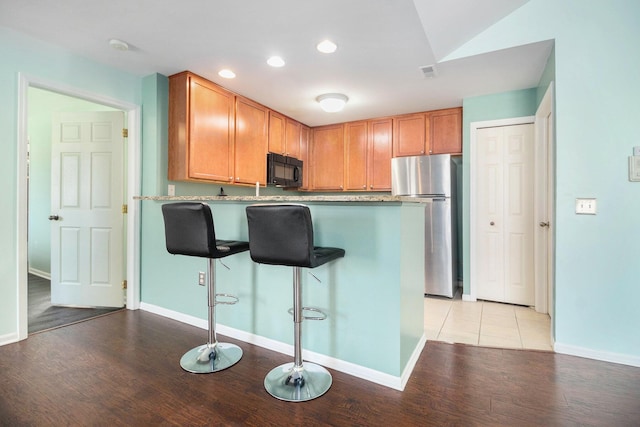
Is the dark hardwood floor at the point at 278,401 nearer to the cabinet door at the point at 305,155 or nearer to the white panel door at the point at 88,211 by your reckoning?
the white panel door at the point at 88,211

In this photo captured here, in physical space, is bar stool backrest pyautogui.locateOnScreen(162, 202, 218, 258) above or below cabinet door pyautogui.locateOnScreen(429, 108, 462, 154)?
below

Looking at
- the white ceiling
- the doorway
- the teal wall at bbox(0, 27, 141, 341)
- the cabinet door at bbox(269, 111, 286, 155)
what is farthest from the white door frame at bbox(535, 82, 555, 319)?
the teal wall at bbox(0, 27, 141, 341)

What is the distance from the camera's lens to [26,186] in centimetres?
234

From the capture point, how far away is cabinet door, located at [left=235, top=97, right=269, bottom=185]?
3.49m

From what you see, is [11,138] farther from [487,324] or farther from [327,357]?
[487,324]

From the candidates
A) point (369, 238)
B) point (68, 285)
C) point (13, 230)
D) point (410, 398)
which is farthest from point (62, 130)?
point (410, 398)

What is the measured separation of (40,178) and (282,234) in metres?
4.46

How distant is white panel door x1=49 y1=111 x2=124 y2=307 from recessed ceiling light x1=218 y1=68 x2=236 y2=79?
1.11 m

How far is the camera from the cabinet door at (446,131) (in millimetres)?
3742

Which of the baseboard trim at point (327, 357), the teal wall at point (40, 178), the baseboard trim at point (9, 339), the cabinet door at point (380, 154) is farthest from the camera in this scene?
the cabinet door at point (380, 154)

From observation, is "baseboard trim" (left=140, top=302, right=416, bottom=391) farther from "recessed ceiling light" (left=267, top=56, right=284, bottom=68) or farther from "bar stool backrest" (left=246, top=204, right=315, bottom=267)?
"recessed ceiling light" (left=267, top=56, right=284, bottom=68)

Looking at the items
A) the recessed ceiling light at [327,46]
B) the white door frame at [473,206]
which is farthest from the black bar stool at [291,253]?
the white door frame at [473,206]

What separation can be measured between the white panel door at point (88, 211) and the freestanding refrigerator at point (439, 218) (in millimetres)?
3230

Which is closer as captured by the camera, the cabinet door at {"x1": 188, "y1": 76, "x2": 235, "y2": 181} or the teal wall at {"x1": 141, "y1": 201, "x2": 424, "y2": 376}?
the teal wall at {"x1": 141, "y1": 201, "x2": 424, "y2": 376}
